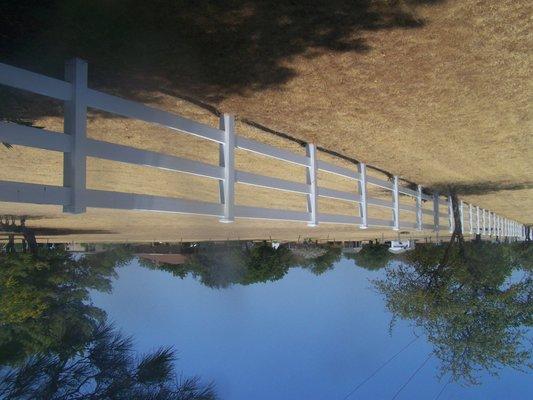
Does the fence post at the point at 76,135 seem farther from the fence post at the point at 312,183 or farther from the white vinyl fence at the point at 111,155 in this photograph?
the fence post at the point at 312,183

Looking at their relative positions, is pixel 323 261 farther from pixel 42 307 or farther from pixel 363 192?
pixel 42 307

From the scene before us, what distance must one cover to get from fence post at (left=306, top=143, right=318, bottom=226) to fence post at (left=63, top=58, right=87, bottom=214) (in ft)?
16.0

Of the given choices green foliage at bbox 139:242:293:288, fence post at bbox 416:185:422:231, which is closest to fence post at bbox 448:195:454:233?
fence post at bbox 416:185:422:231

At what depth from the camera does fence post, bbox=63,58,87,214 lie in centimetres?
465

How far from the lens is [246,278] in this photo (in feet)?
105

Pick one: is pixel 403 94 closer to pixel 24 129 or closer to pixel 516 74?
pixel 516 74

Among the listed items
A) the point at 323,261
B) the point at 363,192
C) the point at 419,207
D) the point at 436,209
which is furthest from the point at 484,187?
the point at 323,261

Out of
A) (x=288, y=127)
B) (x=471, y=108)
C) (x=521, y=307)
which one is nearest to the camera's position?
(x=471, y=108)

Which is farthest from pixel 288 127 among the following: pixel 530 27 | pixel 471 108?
pixel 530 27

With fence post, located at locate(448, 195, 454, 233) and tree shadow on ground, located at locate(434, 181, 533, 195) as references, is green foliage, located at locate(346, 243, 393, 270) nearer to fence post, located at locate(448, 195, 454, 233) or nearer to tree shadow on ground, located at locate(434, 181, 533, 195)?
fence post, located at locate(448, 195, 454, 233)

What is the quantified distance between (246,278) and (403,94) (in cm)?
2619

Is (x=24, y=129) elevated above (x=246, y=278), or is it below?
above

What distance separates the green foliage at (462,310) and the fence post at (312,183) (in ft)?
29.0

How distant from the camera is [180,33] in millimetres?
5098
